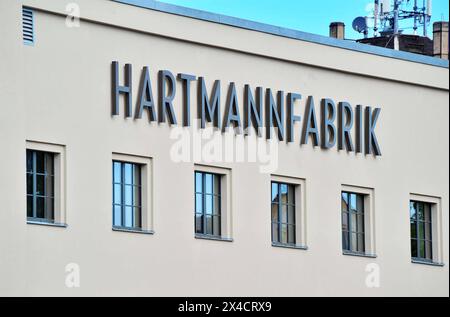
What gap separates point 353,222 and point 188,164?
5973mm

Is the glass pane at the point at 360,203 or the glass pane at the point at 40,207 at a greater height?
the glass pane at the point at 360,203

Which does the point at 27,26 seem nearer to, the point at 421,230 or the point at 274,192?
the point at 274,192

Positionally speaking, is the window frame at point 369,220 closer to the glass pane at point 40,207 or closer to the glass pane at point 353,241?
the glass pane at point 353,241

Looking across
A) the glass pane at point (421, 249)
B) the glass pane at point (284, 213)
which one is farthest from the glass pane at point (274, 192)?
the glass pane at point (421, 249)

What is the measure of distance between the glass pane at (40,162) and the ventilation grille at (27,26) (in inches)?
94.4

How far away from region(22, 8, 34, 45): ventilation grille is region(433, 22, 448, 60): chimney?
60.4 feet

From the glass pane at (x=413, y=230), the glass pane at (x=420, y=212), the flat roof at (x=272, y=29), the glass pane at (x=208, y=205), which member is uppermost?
the flat roof at (x=272, y=29)

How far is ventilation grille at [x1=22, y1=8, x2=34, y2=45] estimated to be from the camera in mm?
32938

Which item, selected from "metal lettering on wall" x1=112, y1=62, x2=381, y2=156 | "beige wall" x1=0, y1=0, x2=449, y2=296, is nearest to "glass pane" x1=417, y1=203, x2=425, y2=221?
"beige wall" x1=0, y1=0, x2=449, y2=296

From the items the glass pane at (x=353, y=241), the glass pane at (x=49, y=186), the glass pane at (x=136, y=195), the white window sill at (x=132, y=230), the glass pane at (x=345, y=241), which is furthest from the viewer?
the glass pane at (x=353, y=241)

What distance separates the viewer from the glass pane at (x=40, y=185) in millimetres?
33281

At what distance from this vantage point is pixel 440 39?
48656mm

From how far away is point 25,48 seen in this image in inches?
1296
